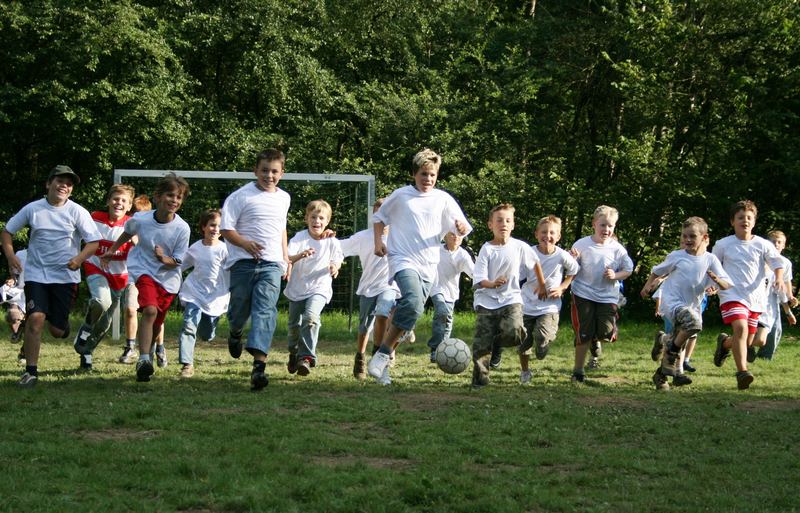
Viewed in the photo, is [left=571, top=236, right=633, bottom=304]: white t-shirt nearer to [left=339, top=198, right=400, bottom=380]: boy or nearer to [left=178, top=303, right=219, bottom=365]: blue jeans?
[left=339, top=198, right=400, bottom=380]: boy

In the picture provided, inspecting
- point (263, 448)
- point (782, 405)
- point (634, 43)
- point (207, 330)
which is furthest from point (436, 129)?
point (263, 448)

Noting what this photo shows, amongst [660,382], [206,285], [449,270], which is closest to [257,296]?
[206,285]

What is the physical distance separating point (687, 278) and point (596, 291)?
0.86 m

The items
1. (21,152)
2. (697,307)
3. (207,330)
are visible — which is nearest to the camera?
(697,307)

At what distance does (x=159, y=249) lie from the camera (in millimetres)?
9719

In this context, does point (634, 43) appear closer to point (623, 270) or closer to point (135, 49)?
point (135, 49)

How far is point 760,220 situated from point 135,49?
13.5 metres

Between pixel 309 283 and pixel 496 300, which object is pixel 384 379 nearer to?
pixel 496 300

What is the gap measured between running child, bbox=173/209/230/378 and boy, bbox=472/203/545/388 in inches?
105

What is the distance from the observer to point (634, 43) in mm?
23844

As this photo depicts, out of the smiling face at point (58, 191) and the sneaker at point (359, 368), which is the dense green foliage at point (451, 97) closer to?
the sneaker at point (359, 368)

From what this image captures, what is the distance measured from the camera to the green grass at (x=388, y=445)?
523 centimetres

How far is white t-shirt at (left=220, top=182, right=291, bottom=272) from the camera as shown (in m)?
9.10

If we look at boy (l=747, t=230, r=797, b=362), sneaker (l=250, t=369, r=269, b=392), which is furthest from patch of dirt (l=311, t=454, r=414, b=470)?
boy (l=747, t=230, r=797, b=362)
